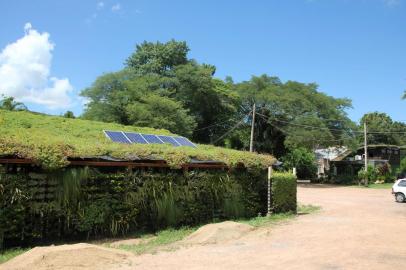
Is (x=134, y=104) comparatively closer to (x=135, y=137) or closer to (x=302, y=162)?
(x=135, y=137)

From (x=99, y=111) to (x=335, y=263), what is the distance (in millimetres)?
34716

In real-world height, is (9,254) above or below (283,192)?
below

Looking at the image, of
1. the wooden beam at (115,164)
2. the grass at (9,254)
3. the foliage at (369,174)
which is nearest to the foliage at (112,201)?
the wooden beam at (115,164)

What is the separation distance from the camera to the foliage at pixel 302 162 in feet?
174

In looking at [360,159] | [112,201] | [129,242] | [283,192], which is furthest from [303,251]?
[360,159]

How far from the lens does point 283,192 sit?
60.6 feet

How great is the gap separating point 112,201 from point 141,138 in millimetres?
5804

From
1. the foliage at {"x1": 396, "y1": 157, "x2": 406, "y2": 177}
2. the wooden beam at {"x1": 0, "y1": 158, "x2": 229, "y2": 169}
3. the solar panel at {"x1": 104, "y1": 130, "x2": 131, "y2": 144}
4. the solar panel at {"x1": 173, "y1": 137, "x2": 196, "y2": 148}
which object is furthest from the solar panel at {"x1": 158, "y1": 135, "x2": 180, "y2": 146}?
the foliage at {"x1": 396, "y1": 157, "x2": 406, "y2": 177}

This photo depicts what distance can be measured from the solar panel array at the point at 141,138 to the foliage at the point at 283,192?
14.0 feet

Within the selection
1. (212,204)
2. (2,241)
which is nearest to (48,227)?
(2,241)

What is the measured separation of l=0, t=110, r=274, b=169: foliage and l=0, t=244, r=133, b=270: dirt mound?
288 centimetres

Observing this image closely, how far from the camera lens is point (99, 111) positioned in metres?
40.8

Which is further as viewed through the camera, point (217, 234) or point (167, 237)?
point (167, 237)

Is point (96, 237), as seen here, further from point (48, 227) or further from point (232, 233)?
point (232, 233)
